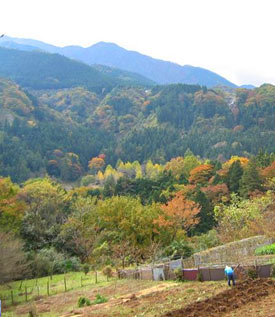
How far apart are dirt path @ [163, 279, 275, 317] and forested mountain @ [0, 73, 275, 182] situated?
94372mm

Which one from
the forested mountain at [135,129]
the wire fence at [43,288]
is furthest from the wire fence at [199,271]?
the forested mountain at [135,129]

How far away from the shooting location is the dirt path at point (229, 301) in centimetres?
1391

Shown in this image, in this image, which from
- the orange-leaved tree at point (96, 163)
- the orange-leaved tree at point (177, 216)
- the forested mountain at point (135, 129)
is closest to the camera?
the orange-leaved tree at point (177, 216)

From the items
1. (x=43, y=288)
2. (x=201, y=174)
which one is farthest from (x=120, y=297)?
(x=201, y=174)

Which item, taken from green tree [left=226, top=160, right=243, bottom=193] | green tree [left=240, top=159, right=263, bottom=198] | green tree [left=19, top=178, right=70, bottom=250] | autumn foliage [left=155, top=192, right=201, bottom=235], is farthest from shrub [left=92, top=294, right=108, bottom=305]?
green tree [left=226, top=160, right=243, bottom=193]

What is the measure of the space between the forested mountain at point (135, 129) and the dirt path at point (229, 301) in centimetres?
9437

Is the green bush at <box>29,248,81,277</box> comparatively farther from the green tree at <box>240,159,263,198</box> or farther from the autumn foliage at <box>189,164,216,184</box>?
the autumn foliage at <box>189,164,216,184</box>

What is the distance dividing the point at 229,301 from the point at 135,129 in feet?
475

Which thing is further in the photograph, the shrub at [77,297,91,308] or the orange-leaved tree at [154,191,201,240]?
the orange-leaved tree at [154,191,201,240]

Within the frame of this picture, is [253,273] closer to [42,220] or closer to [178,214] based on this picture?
[178,214]

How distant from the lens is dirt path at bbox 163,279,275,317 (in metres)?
13.9

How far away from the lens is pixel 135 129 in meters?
159

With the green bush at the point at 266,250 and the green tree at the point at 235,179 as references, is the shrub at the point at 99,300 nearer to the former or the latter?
the green bush at the point at 266,250

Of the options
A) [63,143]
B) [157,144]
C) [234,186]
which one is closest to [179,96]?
[157,144]
